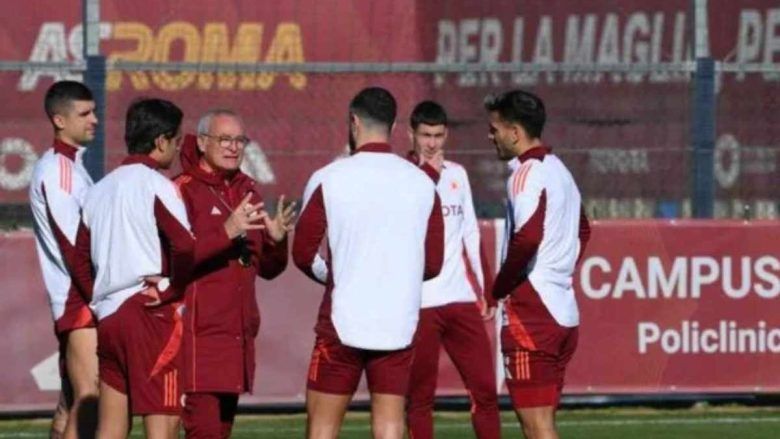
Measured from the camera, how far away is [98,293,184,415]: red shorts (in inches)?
392

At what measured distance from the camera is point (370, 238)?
32.4 feet

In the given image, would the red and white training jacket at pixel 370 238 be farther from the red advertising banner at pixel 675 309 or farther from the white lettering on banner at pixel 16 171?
the white lettering on banner at pixel 16 171

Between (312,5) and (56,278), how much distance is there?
8800 mm

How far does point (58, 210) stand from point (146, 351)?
1379 mm

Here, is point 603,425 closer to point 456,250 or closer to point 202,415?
point 456,250

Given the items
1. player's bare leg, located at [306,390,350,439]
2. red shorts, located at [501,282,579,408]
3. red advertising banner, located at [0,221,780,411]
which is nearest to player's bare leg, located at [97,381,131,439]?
player's bare leg, located at [306,390,350,439]

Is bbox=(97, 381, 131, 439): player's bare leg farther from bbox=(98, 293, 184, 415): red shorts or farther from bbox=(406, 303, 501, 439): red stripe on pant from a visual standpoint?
bbox=(406, 303, 501, 439): red stripe on pant

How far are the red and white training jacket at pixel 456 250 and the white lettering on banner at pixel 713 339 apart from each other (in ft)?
10.2

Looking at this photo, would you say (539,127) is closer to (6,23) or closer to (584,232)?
(584,232)

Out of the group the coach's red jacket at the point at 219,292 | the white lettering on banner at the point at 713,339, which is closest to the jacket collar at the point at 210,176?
the coach's red jacket at the point at 219,292

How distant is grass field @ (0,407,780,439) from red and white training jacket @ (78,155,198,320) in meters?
4.23

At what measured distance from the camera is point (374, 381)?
400 inches

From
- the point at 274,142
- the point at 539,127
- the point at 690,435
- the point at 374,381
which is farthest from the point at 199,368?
the point at 274,142

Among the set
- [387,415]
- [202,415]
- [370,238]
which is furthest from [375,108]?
[202,415]
